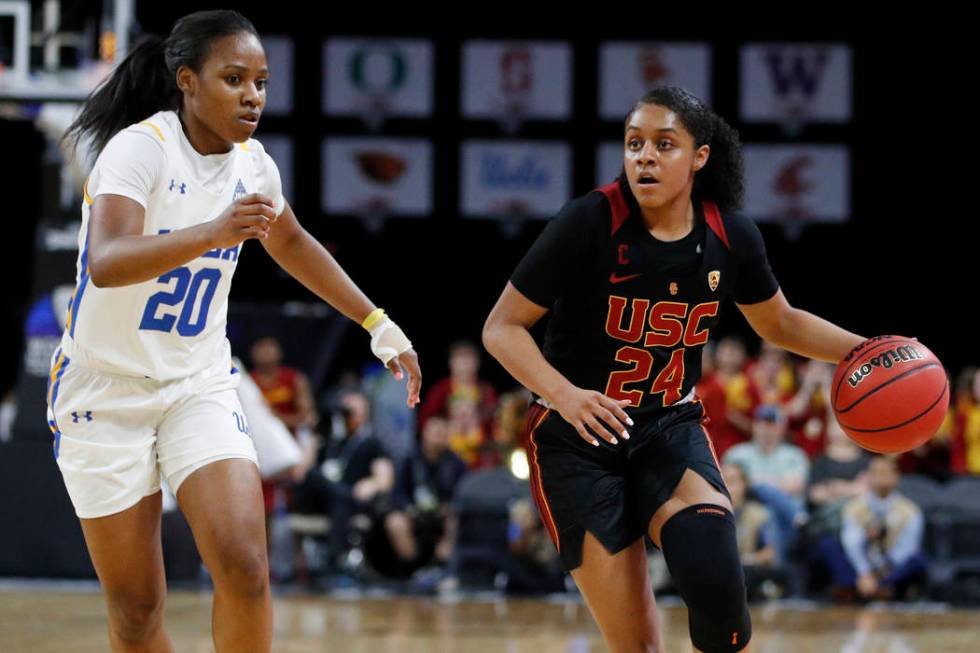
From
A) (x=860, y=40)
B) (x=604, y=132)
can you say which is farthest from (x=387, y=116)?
(x=860, y=40)

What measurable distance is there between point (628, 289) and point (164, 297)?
3.93 feet

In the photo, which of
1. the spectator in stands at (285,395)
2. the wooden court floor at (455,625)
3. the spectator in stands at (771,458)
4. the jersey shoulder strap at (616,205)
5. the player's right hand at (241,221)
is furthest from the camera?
the spectator in stands at (285,395)

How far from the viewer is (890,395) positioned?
13.0 feet

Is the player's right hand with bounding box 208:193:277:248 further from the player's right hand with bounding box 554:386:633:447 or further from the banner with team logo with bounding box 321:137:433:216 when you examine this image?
the banner with team logo with bounding box 321:137:433:216

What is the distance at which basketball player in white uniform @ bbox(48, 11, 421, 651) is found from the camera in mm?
3439

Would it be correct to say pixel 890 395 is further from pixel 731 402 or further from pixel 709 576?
pixel 731 402

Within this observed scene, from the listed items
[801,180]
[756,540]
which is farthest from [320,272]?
[801,180]

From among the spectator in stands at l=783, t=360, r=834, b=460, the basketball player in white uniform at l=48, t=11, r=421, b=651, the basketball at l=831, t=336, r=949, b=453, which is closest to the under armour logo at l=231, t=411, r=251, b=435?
the basketball player in white uniform at l=48, t=11, r=421, b=651

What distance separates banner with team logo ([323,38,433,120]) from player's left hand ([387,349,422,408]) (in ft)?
37.0

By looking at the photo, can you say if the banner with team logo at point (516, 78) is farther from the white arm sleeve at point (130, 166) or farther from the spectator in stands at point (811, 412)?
the white arm sleeve at point (130, 166)

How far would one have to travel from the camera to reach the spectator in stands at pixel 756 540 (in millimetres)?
8594

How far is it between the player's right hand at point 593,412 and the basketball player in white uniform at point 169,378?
2.66 ft

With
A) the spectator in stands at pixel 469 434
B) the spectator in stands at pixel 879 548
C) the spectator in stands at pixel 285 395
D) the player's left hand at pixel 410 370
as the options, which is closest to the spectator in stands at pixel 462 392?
the spectator in stands at pixel 469 434

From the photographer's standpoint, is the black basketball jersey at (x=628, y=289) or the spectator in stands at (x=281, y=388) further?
the spectator in stands at (x=281, y=388)
